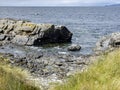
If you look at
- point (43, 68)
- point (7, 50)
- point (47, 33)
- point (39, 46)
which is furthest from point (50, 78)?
point (47, 33)

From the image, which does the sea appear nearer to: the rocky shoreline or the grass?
the rocky shoreline

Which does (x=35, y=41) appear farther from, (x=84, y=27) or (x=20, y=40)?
(x=84, y=27)

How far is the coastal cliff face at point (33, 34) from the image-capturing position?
1563 inches

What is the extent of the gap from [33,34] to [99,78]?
2964 centimetres

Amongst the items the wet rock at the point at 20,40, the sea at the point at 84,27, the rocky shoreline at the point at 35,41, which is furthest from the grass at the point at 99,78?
the wet rock at the point at 20,40

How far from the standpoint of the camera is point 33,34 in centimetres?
4041

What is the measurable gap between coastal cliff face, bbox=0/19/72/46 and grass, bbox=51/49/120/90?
26971mm

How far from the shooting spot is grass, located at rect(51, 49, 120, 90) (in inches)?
392

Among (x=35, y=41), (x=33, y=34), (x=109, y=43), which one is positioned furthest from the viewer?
(x=33, y=34)

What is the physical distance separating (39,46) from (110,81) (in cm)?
2769

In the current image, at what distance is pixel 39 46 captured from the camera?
3797 centimetres

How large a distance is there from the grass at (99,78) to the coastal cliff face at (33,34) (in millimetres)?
26971

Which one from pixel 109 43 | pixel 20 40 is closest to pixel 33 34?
pixel 20 40

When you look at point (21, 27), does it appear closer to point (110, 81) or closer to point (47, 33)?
point (47, 33)
